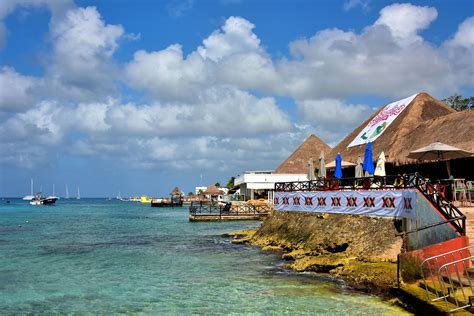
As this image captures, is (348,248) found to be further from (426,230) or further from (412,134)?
(412,134)

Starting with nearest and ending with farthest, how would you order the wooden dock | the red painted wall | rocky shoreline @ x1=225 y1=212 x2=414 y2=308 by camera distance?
the red painted wall < rocky shoreline @ x1=225 y1=212 x2=414 y2=308 < the wooden dock

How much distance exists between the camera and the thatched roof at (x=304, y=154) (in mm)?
56375

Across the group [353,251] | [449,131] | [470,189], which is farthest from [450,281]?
[449,131]

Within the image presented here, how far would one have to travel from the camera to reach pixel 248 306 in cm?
1202

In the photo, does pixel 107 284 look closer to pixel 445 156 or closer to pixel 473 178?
pixel 445 156

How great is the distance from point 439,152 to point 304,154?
3735 centimetres

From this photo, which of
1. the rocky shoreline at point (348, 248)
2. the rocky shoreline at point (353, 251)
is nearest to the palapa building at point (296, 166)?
the rocky shoreline at point (353, 251)

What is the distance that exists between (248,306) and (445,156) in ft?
44.3

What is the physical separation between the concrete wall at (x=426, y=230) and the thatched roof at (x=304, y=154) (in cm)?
4205

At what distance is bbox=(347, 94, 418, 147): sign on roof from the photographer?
34125 mm

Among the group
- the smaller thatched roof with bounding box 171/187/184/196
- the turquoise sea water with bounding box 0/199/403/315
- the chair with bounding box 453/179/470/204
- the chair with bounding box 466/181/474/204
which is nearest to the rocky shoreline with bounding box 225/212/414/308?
the turquoise sea water with bounding box 0/199/403/315

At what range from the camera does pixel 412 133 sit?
2917 centimetres

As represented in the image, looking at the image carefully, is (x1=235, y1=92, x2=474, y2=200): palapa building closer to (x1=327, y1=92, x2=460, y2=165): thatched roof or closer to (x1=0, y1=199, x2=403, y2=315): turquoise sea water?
(x1=327, y1=92, x2=460, y2=165): thatched roof

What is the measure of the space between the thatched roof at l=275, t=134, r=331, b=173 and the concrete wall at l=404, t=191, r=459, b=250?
4205 cm
